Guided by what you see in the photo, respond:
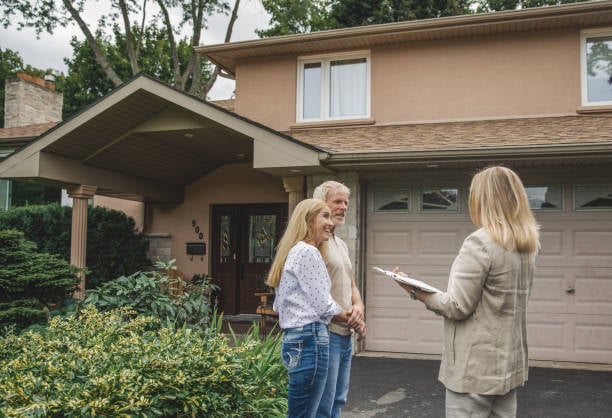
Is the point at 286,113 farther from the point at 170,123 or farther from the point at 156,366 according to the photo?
the point at 156,366

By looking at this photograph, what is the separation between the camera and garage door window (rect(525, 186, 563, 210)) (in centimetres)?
757

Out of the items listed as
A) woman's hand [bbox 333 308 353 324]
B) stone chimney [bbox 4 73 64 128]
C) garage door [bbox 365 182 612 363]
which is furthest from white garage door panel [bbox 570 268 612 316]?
stone chimney [bbox 4 73 64 128]

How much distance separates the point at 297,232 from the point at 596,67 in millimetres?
7644

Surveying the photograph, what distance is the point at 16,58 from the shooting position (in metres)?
29.6

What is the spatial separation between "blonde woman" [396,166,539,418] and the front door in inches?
337

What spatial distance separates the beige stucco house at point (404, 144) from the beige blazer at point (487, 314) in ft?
15.4

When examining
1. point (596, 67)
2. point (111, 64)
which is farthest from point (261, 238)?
point (111, 64)

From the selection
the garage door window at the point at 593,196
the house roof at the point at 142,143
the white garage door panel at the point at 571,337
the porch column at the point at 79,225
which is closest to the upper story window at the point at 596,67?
the garage door window at the point at 593,196

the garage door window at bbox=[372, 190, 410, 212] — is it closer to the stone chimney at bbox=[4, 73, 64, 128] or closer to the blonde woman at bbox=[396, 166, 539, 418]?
the blonde woman at bbox=[396, 166, 539, 418]

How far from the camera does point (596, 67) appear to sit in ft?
28.3

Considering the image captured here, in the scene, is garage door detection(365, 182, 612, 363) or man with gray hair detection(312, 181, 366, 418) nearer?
man with gray hair detection(312, 181, 366, 418)

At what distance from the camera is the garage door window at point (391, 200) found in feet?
26.5

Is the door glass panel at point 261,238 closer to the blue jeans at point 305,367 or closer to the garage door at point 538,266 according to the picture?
the garage door at point 538,266

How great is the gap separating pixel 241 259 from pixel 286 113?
3.26m
